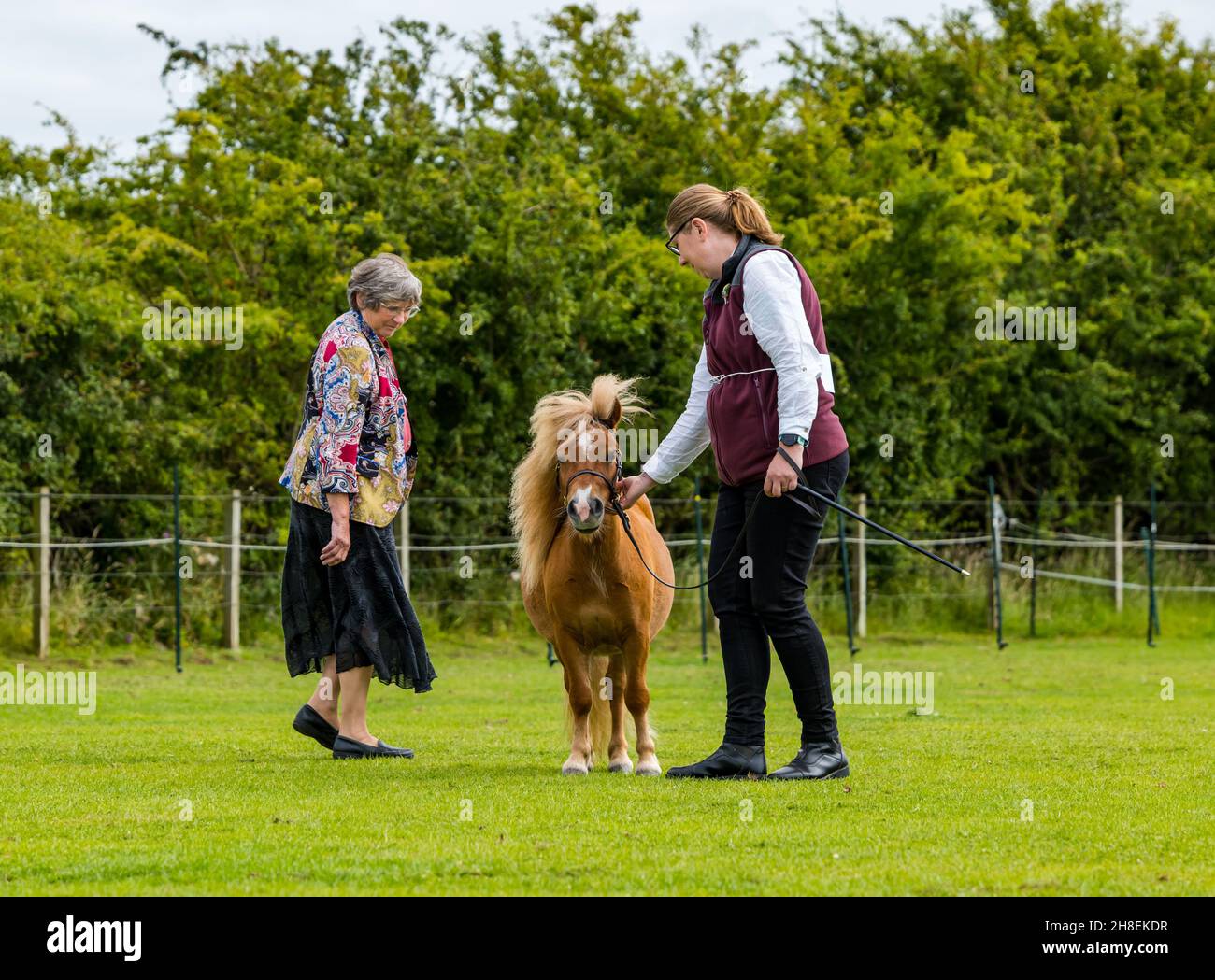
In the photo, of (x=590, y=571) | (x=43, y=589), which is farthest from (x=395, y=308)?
(x=43, y=589)

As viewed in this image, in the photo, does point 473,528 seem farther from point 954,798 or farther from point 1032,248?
point 954,798

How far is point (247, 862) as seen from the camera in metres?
4.37

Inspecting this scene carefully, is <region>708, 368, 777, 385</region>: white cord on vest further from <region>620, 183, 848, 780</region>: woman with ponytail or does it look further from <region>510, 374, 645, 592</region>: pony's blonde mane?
<region>510, 374, 645, 592</region>: pony's blonde mane

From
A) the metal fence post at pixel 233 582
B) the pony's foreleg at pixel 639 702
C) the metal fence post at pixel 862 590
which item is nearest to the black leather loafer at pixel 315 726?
the pony's foreleg at pixel 639 702

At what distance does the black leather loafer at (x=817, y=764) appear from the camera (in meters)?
6.15

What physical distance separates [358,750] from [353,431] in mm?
1440

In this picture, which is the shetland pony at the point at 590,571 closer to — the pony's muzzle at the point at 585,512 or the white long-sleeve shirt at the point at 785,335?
the pony's muzzle at the point at 585,512

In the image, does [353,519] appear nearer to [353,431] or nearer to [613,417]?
[353,431]

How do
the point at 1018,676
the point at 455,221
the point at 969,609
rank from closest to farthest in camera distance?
the point at 1018,676, the point at 455,221, the point at 969,609

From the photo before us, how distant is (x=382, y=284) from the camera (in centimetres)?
713

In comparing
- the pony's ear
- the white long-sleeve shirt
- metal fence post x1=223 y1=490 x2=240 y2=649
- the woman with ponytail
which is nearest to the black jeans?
the woman with ponytail

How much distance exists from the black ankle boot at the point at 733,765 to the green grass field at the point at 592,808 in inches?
7.6

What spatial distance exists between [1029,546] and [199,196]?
12524 mm
